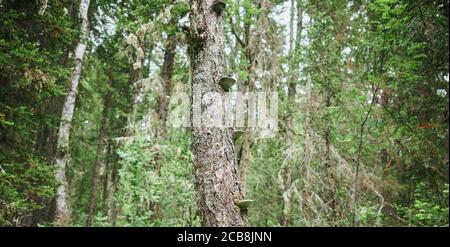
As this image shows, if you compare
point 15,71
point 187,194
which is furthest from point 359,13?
point 15,71

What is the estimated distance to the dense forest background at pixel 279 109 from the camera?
22.0ft

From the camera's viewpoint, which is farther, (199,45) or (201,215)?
(199,45)

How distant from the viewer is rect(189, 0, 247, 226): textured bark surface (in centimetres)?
447

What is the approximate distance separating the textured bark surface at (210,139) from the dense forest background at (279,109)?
0.08 feet

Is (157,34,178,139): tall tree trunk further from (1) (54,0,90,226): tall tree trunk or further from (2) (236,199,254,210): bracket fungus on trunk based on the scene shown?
(2) (236,199,254,210): bracket fungus on trunk

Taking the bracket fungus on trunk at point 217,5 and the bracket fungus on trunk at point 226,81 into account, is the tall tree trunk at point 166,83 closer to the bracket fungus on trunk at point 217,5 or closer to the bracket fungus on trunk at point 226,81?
the bracket fungus on trunk at point 217,5

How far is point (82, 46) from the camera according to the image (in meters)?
11.6

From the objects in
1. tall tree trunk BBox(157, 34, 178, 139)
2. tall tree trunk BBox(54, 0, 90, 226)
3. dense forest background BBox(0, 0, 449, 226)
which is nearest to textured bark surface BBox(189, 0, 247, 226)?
dense forest background BBox(0, 0, 449, 226)

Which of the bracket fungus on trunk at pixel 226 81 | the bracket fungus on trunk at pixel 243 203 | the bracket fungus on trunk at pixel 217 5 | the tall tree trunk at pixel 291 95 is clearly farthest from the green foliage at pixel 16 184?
the tall tree trunk at pixel 291 95

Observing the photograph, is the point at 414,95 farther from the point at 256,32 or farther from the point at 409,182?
the point at 256,32

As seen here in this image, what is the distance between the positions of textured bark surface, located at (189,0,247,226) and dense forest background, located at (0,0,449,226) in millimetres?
25

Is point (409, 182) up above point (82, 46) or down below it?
below

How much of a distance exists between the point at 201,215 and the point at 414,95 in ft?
20.8

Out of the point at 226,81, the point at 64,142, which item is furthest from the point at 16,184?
the point at 226,81
